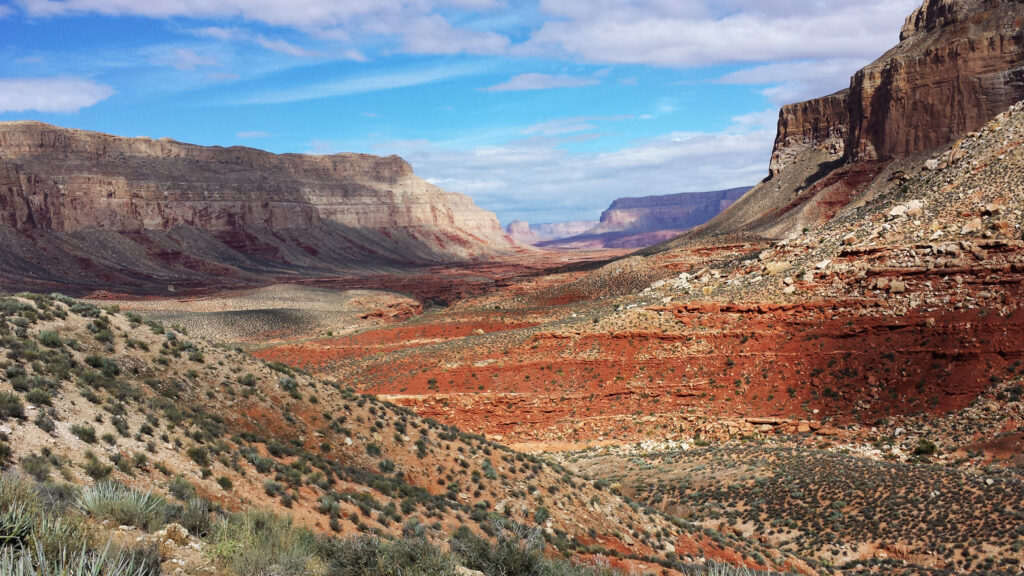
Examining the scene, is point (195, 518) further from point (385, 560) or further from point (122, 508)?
point (385, 560)

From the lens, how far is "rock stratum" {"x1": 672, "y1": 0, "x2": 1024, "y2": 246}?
160 ft

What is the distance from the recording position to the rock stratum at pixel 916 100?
160ft

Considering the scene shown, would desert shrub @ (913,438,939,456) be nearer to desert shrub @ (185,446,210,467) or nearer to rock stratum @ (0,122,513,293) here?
desert shrub @ (185,446,210,467)

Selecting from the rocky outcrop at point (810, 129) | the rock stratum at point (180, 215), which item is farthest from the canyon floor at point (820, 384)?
the rock stratum at point (180, 215)

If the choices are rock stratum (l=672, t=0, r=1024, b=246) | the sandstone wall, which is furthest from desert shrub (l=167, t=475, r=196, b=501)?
the sandstone wall

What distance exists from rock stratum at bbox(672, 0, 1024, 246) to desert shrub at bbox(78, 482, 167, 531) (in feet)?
145

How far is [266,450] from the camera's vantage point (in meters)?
11.5

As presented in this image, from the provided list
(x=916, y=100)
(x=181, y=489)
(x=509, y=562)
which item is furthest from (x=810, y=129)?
(x=181, y=489)

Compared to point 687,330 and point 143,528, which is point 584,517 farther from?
point 687,330

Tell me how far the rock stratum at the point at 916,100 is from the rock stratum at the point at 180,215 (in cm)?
8153

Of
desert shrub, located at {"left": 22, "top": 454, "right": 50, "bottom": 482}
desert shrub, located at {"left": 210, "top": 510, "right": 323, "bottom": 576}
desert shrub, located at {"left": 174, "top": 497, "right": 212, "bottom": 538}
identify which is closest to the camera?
desert shrub, located at {"left": 210, "top": 510, "right": 323, "bottom": 576}

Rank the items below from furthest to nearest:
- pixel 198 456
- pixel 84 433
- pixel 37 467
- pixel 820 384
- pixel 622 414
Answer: pixel 622 414, pixel 820 384, pixel 198 456, pixel 84 433, pixel 37 467

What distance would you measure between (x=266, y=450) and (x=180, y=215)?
407 ft

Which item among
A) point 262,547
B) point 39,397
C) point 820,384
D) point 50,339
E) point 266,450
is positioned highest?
point 50,339
